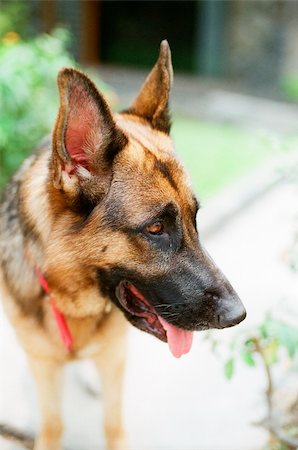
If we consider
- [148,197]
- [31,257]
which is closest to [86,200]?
[148,197]

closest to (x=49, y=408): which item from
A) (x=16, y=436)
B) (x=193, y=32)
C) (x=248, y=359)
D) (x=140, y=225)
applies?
(x=16, y=436)

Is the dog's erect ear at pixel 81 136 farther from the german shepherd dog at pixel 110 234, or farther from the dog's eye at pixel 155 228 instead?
the dog's eye at pixel 155 228

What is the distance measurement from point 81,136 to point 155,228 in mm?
405

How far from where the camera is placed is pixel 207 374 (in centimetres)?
350

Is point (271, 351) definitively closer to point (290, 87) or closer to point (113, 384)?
point (113, 384)

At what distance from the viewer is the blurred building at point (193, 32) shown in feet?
34.5

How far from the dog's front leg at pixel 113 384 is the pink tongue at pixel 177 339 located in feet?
0.93

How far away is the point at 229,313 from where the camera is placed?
2246mm

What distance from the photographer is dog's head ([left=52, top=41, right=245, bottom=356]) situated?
2223 millimetres

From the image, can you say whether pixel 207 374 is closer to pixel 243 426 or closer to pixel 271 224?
pixel 243 426

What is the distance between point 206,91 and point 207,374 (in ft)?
24.8

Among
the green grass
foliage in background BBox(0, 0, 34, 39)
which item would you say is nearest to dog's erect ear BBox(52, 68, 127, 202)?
the green grass

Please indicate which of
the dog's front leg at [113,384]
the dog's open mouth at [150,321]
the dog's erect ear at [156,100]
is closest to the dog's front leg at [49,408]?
the dog's front leg at [113,384]

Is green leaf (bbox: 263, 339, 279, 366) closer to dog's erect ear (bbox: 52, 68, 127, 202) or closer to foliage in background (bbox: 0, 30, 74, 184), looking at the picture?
dog's erect ear (bbox: 52, 68, 127, 202)
